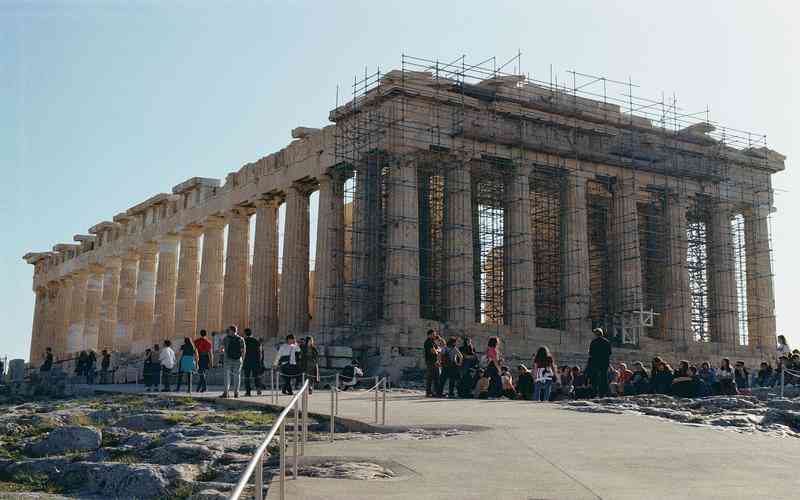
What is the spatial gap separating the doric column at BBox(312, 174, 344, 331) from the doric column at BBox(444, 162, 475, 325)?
406cm

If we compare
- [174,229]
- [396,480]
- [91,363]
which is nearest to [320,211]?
[91,363]

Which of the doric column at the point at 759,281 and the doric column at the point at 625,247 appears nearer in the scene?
the doric column at the point at 625,247

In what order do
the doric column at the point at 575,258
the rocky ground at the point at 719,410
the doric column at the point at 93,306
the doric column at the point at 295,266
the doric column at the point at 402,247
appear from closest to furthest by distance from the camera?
the rocky ground at the point at 719,410 → the doric column at the point at 402,247 → the doric column at the point at 575,258 → the doric column at the point at 295,266 → the doric column at the point at 93,306

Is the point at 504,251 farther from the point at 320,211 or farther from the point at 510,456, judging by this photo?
the point at 510,456

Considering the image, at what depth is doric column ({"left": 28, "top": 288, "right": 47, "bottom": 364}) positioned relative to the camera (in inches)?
2768

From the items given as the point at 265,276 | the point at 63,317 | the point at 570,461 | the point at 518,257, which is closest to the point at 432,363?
the point at 570,461

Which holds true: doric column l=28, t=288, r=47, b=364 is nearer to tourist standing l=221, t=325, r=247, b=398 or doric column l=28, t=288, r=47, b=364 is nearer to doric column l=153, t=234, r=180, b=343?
doric column l=153, t=234, r=180, b=343

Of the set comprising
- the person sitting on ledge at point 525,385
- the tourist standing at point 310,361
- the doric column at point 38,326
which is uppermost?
the doric column at point 38,326

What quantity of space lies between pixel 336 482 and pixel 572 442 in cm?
447

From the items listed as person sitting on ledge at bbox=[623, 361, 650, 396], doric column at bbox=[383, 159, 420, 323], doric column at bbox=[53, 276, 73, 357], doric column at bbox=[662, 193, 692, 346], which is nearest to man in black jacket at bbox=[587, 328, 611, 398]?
person sitting on ledge at bbox=[623, 361, 650, 396]

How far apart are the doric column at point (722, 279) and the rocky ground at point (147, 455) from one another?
29.6 metres

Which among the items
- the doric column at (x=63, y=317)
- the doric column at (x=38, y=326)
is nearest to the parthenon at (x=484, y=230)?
the doric column at (x=63, y=317)

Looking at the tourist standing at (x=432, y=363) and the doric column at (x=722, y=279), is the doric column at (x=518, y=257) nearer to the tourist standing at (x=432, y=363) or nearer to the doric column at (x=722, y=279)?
the doric column at (x=722, y=279)

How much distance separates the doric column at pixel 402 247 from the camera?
3784 centimetres
